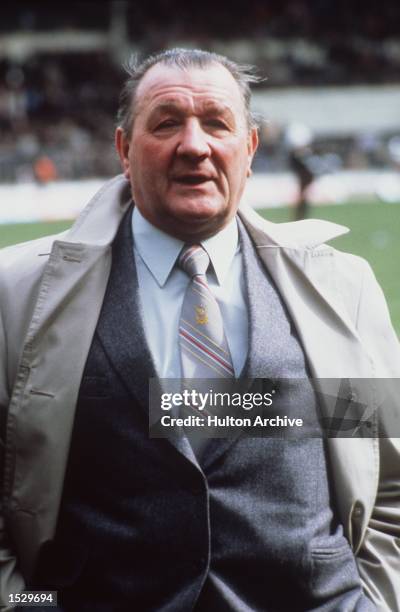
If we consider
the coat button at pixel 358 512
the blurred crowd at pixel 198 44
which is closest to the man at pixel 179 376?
the coat button at pixel 358 512

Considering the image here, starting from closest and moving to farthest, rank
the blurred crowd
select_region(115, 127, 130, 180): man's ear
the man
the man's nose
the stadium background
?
the man → the man's nose → select_region(115, 127, 130, 180): man's ear → the stadium background → the blurred crowd

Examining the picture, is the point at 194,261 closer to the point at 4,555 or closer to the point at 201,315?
the point at 201,315

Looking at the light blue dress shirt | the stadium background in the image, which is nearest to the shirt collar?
the light blue dress shirt

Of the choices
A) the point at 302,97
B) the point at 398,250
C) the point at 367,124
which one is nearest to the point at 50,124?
the point at 302,97

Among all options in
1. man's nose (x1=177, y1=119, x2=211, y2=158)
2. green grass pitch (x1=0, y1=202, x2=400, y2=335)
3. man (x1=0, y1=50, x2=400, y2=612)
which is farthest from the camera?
green grass pitch (x1=0, y1=202, x2=400, y2=335)

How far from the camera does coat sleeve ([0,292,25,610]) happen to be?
7.26 feet

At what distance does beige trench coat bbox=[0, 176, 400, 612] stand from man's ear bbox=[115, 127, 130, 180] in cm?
10

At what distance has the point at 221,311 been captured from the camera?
238cm

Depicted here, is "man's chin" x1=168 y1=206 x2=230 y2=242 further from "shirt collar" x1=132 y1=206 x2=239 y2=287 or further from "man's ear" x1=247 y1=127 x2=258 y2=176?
"man's ear" x1=247 y1=127 x2=258 y2=176

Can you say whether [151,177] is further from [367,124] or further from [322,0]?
[322,0]

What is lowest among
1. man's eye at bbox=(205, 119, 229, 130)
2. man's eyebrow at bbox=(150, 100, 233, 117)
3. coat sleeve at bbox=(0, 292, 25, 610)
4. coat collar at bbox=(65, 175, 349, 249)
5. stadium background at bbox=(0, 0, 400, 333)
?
stadium background at bbox=(0, 0, 400, 333)

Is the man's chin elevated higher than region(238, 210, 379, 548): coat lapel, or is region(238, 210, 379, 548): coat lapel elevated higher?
the man's chin

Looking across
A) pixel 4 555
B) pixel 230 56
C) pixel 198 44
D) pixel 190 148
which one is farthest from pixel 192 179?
pixel 198 44

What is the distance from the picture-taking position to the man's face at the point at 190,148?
91.4 inches
